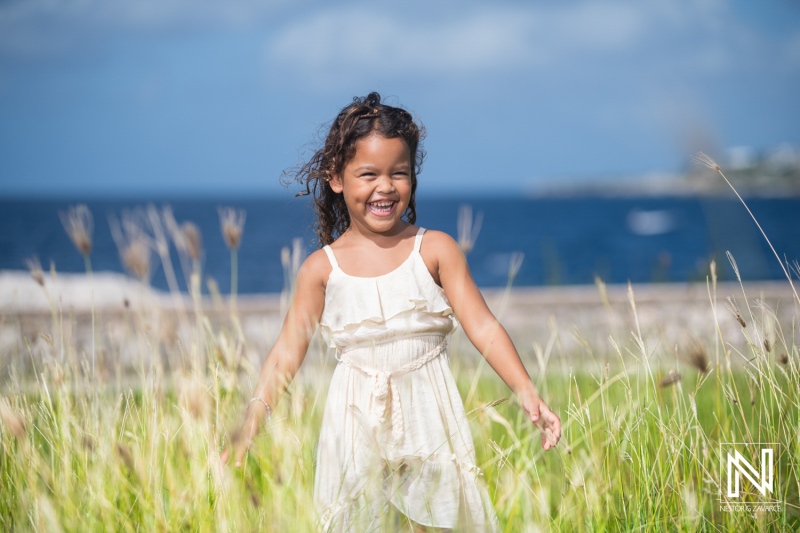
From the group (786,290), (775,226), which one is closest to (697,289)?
(786,290)

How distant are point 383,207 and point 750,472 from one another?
135 centimetres

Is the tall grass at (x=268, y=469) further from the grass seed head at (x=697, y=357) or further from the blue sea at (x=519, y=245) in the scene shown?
the blue sea at (x=519, y=245)

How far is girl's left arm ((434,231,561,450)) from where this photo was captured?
84.2 inches

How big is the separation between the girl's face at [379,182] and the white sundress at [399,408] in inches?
5.4

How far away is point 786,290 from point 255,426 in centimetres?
602

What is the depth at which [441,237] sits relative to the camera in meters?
2.23

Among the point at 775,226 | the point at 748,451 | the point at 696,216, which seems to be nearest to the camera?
the point at 748,451

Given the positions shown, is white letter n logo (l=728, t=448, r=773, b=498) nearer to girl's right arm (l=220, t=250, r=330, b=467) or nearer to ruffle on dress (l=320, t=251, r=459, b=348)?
ruffle on dress (l=320, t=251, r=459, b=348)

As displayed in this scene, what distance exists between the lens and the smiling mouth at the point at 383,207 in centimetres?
219

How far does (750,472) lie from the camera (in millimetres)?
2326

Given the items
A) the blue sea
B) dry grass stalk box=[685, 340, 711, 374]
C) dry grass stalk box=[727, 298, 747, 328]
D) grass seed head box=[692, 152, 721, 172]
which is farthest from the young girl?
the blue sea

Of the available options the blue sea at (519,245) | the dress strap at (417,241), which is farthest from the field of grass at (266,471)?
the blue sea at (519,245)

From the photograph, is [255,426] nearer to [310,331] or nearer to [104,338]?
[310,331]

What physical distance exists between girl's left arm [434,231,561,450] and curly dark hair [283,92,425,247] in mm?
303
